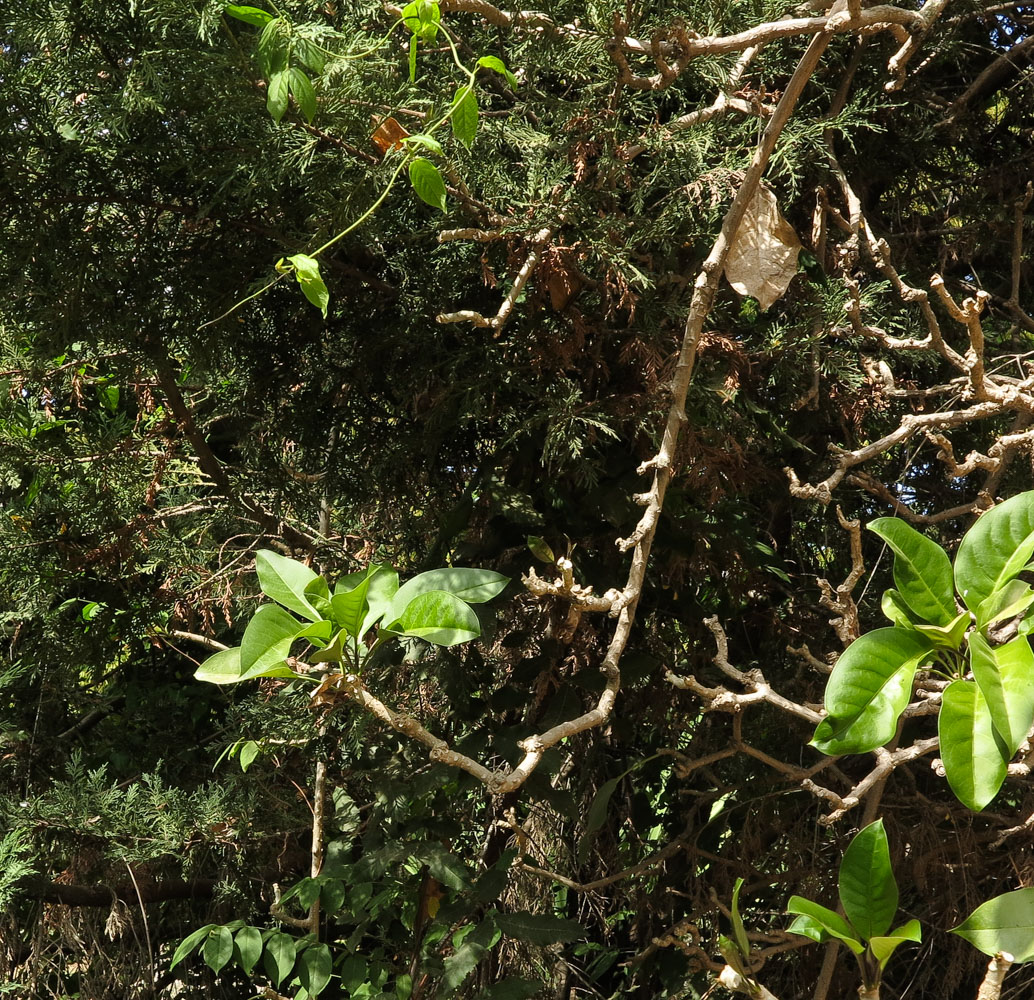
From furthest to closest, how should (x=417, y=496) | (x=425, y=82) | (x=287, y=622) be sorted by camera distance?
(x=417, y=496) → (x=425, y=82) → (x=287, y=622)

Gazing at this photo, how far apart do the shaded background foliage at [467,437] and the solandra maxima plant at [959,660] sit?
15.9 inches

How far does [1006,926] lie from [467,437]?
0.91 m

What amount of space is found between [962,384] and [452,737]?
85 centimetres

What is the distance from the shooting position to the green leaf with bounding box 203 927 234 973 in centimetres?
136

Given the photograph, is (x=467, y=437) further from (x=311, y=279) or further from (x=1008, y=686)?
(x=1008, y=686)

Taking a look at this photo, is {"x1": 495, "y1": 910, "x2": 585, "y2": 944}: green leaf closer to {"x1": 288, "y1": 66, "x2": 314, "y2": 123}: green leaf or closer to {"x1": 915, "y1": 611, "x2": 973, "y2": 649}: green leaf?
{"x1": 915, "y1": 611, "x2": 973, "y2": 649}: green leaf

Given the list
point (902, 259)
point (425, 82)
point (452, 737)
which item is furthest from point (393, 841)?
point (902, 259)

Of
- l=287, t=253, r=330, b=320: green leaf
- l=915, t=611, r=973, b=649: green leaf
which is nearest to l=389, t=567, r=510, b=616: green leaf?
l=287, t=253, r=330, b=320: green leaf

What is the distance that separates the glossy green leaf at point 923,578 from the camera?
0.88 metres

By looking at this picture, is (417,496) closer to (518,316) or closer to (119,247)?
(518,316)

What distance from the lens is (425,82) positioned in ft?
4.03

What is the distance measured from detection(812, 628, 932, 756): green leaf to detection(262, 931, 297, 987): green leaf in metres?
0.88

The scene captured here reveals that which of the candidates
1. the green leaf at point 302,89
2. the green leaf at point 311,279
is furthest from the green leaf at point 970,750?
the green leaf at point 302,89

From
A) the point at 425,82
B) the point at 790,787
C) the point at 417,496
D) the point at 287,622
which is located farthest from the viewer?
the point at 417,496
